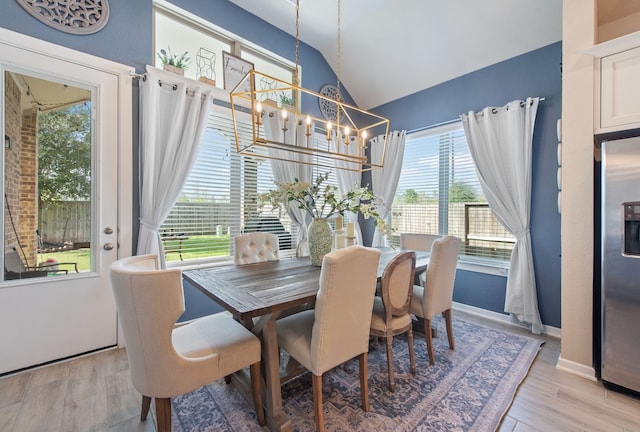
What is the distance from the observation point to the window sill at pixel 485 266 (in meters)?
3.07

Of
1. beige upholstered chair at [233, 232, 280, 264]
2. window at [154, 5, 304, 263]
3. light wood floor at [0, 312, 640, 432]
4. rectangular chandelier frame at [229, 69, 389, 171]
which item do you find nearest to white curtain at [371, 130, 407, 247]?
rectangular chandelier frame at [229, 69, 389, 171]

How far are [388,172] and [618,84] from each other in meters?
2.47

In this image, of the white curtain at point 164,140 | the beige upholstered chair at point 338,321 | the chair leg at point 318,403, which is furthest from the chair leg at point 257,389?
the white curtain at point 164,140

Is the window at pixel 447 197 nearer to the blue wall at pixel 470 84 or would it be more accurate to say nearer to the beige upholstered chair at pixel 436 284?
the blue wall at pixel 470 84

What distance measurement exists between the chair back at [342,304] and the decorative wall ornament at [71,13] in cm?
281

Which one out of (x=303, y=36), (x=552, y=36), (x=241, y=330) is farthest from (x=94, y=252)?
(x=552, y=36)

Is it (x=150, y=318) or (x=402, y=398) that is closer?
(x=150, y=318)

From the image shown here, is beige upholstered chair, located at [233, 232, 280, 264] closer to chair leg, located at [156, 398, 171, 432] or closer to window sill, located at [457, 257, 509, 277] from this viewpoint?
chair leg, located at [156, 398, 171, 432]

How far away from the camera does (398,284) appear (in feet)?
6.15

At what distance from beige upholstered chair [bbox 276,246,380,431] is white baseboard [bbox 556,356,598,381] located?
1686 mm

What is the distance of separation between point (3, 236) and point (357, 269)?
258 cm

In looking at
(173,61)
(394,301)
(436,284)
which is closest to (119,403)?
(394,301)

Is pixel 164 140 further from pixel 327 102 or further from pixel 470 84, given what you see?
pixel 470 84

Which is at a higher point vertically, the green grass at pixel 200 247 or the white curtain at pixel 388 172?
the white curtain at pixel 388 172
